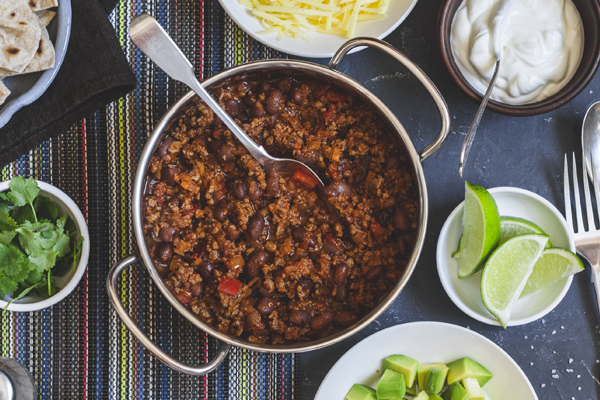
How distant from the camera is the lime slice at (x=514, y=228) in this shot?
87.0 inches

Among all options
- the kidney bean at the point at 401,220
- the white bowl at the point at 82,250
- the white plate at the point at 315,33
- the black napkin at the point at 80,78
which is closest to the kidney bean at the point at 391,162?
the kidney bean at the point at 401,220

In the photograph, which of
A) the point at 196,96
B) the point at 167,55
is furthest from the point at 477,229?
the point at 167,55

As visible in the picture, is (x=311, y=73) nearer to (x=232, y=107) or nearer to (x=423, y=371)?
(x=232, y=107)

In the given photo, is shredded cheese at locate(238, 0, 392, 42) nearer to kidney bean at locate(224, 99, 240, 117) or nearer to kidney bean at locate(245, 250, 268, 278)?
kidney bean at locate(224, 99, 240, 117)

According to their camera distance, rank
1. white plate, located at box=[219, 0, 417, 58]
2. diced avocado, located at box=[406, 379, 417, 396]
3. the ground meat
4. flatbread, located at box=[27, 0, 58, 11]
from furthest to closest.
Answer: diced avocado, located at box=[406, 379, 417, 396] < white plate, located at box=[219, 0, 417, 58] < the ground meat < flatbread, located at box=[27, 0, 58, 11]

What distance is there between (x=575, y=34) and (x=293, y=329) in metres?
1.83

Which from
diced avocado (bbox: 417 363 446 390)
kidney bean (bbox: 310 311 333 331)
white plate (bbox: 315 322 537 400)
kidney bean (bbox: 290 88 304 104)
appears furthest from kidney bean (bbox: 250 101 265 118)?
diced avocado (bbox: 417 363 446 390)

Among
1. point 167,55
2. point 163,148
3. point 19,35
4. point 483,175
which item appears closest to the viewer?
point 167,55

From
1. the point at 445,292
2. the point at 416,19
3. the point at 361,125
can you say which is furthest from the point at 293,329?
the point at 416,19

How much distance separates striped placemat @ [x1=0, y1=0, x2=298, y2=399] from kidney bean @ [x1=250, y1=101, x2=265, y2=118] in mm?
369

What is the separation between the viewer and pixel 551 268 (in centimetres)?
220

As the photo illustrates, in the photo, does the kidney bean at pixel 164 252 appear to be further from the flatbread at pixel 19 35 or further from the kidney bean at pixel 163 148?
the flatbread at pixel 19 35

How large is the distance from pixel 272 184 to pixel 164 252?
544 millimetres

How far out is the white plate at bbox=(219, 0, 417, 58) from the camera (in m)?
2.20
